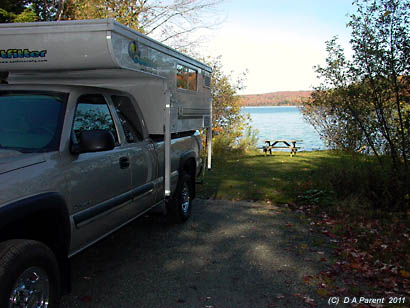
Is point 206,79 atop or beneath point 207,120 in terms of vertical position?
atop

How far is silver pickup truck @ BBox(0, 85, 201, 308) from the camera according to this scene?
2.83m

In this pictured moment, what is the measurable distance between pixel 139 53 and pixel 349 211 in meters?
4.63

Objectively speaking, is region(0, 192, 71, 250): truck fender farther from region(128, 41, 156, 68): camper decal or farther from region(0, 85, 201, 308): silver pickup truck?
region(128, 41, 156, 68): camper decal

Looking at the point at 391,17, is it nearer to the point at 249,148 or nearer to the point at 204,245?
the point at 204,245

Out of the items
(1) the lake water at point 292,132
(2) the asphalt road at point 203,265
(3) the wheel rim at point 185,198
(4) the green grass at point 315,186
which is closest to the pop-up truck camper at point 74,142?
(3) the wheel rim at point 185,198

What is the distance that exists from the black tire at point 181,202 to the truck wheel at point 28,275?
10.0 feet

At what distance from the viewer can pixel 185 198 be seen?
662 centimetres

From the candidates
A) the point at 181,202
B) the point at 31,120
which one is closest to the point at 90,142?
the point at 31,120

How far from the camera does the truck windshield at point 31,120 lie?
3439 mm

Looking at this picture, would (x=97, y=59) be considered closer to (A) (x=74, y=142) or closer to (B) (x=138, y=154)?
(A) (x=74, y=142)

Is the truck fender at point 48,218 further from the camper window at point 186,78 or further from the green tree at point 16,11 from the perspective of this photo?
the green tree at point 16,11

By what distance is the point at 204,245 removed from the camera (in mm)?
5445

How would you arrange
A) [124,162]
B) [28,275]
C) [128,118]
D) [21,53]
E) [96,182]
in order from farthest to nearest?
[128,118] → [124,162] → [21,53] → [96,182] → [28,275]

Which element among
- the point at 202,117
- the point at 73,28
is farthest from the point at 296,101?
the point at 73,28
